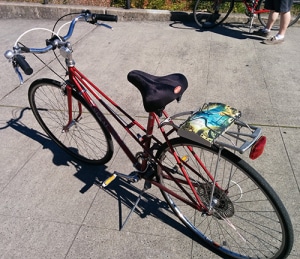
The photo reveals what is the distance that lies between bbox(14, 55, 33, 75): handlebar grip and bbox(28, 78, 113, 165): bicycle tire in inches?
20.8

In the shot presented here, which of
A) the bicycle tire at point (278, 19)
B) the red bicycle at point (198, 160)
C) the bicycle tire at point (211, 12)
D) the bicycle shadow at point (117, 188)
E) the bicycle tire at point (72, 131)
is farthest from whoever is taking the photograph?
the bicycle tire at point (211, 12)

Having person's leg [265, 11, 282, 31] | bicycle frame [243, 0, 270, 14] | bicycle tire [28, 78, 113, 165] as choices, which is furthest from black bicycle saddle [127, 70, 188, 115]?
bicycle frame [243, 0, 270, 14]

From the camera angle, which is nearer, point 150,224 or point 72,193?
point 150,224

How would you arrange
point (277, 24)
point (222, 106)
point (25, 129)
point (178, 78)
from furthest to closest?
point (277, 24), point (25, 129), point (178, 78), point (222, 106)

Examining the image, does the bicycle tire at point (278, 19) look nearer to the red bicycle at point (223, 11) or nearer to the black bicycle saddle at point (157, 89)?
the red bicycle at point (223, 11)

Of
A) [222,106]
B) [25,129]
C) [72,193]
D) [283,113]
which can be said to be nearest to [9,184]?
[72,193]

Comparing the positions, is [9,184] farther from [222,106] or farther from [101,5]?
[101,5]

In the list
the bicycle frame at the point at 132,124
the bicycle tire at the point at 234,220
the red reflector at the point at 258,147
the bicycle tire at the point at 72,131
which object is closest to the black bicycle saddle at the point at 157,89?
the bicycle frame at the point at 132,124

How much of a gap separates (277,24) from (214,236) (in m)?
5.17

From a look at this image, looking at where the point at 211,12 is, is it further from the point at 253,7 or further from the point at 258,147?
the point at 258,147

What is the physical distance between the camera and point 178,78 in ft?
7.04

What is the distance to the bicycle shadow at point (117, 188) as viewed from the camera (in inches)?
101

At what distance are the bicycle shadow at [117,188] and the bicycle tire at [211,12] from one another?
4.09 meters

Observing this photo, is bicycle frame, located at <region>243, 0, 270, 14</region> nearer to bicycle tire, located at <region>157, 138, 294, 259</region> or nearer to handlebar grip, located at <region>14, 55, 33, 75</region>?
bicycle tire, located at <region>157, 138, 294, 259</region>
